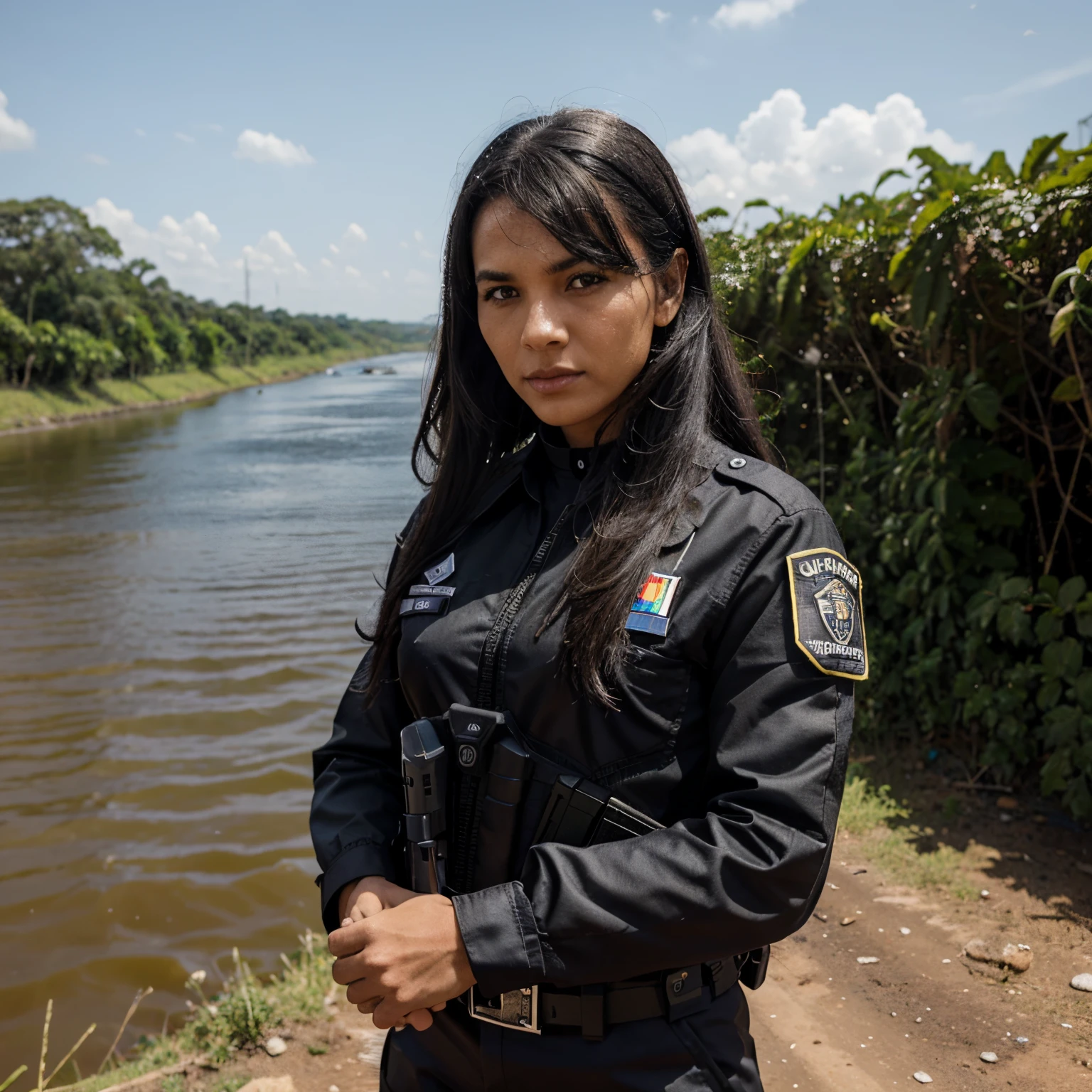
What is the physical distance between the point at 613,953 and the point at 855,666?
1.41 feet

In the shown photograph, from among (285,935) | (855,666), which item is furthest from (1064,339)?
(285,935)

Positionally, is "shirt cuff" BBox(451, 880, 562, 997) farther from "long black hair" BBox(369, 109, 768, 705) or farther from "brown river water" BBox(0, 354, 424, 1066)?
"brown river water" BBox(0, 354, 424, 1066)

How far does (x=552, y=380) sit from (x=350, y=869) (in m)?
0.74

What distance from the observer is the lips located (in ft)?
4.16

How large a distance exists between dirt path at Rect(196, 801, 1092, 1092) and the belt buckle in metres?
1.53

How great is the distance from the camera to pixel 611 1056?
1130 mm

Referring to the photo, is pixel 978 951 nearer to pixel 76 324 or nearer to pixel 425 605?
pixel 425 605

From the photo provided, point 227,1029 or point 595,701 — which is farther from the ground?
point 595,701

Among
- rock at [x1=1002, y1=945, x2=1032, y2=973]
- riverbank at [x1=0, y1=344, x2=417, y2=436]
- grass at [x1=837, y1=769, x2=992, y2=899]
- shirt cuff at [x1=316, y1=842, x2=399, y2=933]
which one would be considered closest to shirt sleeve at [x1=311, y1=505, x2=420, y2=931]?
shirt cuff at [x1=316, y1=842, x2=399, y2=933]

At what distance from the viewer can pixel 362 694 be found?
1.45 m

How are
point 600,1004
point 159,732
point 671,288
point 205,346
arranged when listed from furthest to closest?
point 205,346
point 159,732
point 671,288
point 600,1004

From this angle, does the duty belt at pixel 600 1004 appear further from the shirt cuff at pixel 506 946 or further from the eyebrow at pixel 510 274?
the eyebrow at pixel 510 274

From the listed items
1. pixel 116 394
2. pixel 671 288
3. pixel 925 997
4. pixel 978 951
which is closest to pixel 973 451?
pixel 978 951

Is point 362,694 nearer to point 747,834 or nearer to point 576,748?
point 576,748
